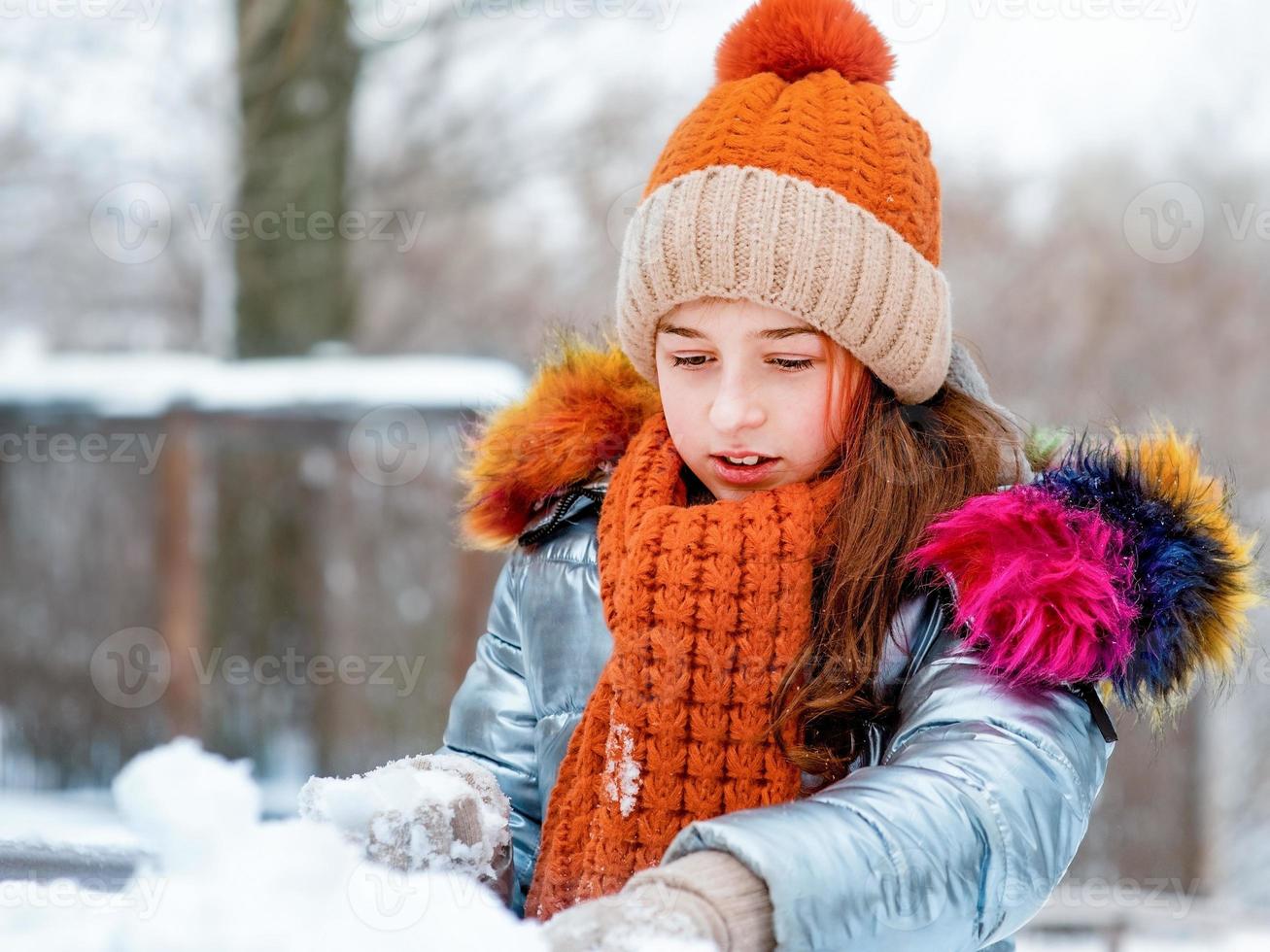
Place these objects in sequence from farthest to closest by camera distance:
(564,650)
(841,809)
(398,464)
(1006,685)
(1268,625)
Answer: (1268,625), (398,464), (564,650), (1006,685), (841,809)

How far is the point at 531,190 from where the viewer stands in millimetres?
8180

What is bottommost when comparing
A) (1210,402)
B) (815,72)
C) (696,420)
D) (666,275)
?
(696,420)

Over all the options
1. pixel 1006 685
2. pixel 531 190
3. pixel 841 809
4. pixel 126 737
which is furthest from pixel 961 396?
pixel 531 190

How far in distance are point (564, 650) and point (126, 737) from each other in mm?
3664

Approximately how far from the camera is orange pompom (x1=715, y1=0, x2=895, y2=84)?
1641 millimetres

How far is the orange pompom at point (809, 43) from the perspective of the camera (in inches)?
64.6

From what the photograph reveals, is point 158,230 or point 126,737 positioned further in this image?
point 158,230

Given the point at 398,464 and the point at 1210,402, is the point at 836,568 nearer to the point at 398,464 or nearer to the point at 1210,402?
the point at 398,464

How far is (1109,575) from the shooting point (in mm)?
1287
